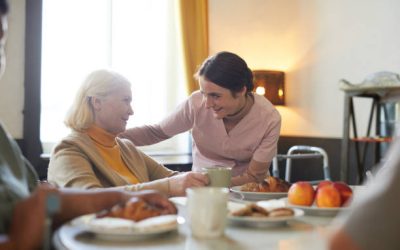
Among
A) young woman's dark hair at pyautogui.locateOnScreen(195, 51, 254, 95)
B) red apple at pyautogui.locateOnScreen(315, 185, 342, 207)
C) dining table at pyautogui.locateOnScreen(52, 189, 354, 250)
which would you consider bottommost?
dining table at pyautogui.locateOnScreen(52, 189, 354, 250)

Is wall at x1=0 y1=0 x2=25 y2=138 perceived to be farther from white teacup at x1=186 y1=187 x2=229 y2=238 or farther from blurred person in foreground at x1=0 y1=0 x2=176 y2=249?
white teacup at x1=186 y1=187 x2=229 y2=238

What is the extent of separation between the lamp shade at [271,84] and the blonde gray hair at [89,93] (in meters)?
2.26

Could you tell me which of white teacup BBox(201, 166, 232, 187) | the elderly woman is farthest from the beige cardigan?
white teacup BBox(201, 166, 232, 187)

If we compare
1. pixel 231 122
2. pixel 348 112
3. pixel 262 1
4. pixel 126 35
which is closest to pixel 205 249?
pixel 231 122

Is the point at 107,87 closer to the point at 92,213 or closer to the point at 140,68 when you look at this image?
the point at 92,213

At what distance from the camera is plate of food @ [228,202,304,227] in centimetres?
109

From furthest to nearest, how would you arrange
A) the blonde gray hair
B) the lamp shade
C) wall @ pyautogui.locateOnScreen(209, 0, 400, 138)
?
the lamp shade
wall @ pyautogui.locateOnScreen(209, 0, 400, 138)
the blonde gray hair

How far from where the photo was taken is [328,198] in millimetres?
1272

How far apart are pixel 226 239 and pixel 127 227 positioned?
0.64 feet

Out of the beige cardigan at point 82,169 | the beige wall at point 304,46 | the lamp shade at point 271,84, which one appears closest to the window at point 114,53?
the beige wall at point 304,46

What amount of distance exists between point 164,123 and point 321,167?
1.97 meters

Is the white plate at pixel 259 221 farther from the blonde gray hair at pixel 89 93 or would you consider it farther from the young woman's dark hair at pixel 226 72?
the young woman's dark hair at pixel 226 72

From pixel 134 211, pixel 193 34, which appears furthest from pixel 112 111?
pixel 193 34

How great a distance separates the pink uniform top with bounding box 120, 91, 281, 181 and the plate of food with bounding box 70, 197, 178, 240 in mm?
1192
